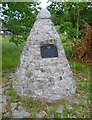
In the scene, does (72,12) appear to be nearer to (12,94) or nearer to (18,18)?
(18,18)

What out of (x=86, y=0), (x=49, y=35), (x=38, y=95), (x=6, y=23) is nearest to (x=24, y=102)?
(x=38, y=95)

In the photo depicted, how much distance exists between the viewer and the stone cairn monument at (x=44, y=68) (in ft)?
16.4

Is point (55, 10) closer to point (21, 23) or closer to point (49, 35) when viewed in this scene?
point (21, 23)

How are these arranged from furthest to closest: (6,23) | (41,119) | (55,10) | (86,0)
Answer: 1. (55,10)
2. (86,0)
3. (6,23)
4. (41,119)

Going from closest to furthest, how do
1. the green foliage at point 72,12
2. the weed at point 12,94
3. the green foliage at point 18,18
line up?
1. the weed at point 12,94
2. the green foliage at point 18,18
3. the green foliage at point 72,12

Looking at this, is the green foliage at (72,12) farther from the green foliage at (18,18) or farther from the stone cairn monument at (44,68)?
the stone cairn monument at (44,68)

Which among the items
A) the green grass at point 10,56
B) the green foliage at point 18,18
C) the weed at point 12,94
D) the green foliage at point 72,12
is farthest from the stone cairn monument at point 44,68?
the green foliage at point 72,12

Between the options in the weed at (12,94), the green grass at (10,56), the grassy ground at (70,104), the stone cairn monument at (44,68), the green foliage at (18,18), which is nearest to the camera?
the grassy ground at (70,104)

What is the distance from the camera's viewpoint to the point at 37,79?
498cm

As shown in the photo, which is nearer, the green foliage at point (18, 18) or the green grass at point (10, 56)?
the green grass at point (10, 56)

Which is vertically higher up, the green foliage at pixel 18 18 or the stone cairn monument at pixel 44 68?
the green foliage at pixel 18 18

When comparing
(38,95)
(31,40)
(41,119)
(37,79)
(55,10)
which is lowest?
(41,119)

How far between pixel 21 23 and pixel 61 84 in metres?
5.33

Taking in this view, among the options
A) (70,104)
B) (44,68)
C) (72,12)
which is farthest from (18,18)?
(70,104)
